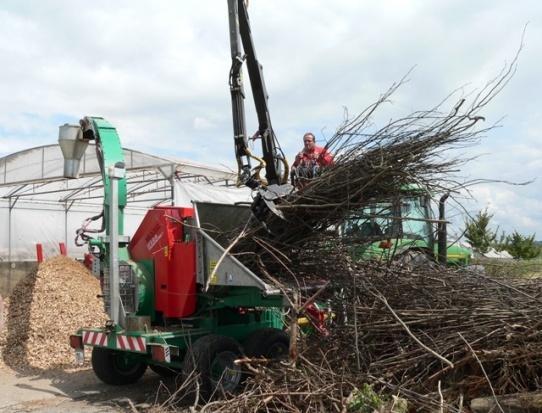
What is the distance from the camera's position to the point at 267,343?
22.0 feet

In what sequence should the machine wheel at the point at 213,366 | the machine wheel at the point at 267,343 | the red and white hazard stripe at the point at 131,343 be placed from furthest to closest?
the machine wheel at the point at 267,343 → the red and white hazard stripe at the point at 131,343 → the machine wheel at the point at 213,366

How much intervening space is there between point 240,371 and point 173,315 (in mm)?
1125

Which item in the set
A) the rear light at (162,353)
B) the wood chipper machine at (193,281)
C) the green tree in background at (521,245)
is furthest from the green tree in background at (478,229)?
the green tree in background at (521,245)

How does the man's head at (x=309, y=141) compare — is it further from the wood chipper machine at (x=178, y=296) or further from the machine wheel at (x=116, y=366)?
the machine wheel at (x=116, y=366)

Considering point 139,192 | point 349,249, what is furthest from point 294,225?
point 139,192

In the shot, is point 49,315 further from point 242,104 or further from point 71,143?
point 242,104

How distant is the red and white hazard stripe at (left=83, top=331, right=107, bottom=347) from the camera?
6758mm

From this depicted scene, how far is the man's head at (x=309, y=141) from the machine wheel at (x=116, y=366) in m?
3.19

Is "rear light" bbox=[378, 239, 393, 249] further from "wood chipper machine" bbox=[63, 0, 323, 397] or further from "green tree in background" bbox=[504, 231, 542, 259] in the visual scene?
"green tree in background" bbox=[504, 231, 542, 259]

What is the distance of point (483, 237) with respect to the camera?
659 cm

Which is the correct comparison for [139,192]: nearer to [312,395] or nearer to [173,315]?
[173,315]

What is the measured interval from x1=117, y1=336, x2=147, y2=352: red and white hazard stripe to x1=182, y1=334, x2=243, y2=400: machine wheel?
47cm

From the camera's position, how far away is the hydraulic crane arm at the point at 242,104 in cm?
699

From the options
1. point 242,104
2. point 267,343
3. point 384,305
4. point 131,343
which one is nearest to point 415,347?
point 384,305
